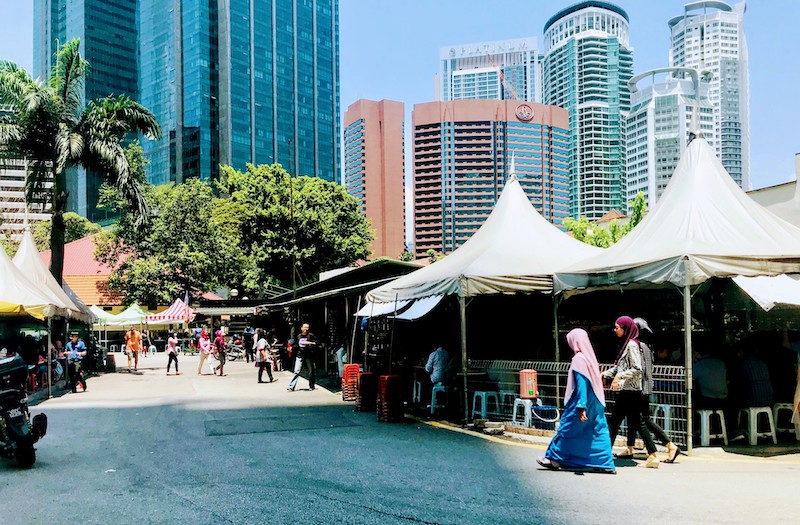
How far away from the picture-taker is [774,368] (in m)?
11.1

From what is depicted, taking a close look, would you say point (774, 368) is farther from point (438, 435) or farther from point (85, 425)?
point (85, 425)

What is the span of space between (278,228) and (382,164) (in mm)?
102570

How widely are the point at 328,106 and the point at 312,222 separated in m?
104

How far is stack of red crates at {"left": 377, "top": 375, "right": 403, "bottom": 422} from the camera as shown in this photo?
12641mm

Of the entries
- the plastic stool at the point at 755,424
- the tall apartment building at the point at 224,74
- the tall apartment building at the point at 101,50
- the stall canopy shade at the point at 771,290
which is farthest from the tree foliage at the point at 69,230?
the plastic stool at the point at 755,424

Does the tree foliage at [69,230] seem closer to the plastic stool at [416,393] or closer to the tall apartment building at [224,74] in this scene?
the tall apartment building at [224,74]

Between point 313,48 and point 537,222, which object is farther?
point 313,48

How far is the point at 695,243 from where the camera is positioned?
390 inches

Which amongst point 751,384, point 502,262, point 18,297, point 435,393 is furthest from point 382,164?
point 751,384

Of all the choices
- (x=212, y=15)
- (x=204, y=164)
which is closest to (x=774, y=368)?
(x=204, y=164)

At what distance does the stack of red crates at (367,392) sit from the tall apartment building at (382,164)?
132224mm

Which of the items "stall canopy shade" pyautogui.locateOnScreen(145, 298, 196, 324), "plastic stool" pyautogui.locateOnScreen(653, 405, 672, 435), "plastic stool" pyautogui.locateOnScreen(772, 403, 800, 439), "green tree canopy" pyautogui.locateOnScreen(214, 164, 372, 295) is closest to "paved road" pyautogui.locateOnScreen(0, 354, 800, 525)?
"plastic stool" pyautogui.locateOnScreen(653, 405, 672, 435)

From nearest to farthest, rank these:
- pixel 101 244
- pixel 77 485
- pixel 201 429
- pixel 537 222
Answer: pixel 77 485
pixel 201 429
pixel 537 222
pixel 101 244

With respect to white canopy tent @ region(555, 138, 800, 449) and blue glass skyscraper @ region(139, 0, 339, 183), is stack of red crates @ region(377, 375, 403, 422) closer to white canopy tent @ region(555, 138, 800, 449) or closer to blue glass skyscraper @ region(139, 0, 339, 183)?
white canopy tent @ region(555, 138, 800, 449)
